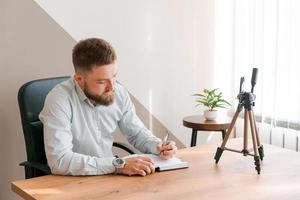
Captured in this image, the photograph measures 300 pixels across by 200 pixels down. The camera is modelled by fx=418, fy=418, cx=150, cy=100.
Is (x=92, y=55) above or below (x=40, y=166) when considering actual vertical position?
above

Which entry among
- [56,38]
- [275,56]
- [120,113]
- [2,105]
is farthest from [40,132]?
[275,56]

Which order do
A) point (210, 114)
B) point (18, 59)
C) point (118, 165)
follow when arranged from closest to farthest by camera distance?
point (118, 165) < point (18, 59) < point (210, 114)

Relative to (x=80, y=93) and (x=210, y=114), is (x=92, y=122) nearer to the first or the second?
(x=80, y=93)

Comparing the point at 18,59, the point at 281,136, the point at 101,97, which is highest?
the point at 18,59

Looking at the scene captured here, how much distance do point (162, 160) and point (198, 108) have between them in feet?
6.00

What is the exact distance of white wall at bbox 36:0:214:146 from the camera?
2.96m

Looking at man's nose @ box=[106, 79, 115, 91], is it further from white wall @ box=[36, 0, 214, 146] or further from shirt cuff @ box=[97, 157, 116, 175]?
white wall @ box=[36, 0, 214, 146]

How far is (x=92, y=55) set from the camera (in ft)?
6.32

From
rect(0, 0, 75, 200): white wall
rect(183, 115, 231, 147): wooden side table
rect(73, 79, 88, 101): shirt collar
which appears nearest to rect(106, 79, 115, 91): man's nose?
rect(73, 79, 88, 101): shirt collar

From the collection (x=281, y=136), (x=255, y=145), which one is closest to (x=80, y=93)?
(x=255, y=145)

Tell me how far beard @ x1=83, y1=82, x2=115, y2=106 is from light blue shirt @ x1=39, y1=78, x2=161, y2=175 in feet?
0.08

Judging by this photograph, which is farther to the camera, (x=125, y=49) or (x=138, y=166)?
(x=125, y=49)

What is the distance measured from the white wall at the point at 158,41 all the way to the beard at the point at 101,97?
3.18 ft

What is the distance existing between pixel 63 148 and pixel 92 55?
1.46 feet
